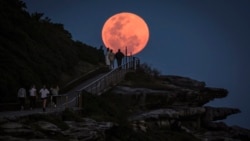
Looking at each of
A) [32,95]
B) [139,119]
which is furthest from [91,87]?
[32,95]

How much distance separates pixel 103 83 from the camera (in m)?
29.7

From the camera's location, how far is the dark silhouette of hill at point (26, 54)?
22172 mm

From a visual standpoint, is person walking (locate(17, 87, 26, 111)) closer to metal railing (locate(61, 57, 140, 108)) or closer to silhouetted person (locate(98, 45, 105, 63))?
metal railing (locate(61, 57, 140, 108))

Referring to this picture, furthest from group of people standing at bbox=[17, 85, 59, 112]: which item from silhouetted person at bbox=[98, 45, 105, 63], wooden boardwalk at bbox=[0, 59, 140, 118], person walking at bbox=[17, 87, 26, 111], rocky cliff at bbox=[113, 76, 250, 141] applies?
silhouetted person at bbox=[98, 45, 105, 63]

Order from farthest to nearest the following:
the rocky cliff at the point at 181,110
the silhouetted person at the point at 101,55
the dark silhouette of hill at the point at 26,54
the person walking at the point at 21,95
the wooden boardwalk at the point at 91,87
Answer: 1. the silhouetted person at the point at 101,55
2. the rocky cliff at the point at 181,110
3. the wooden boardwalk at the point at 91,87
4. the dark silhouette of hill at the point at 26,54
5. the person walking at the point at 21,95

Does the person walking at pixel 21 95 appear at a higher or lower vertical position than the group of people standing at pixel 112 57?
lower

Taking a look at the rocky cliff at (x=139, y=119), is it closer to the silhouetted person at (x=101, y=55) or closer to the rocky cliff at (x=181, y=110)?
the rocky cliff at (x=181, y=110)

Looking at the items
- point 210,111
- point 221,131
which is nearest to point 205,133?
point 221,131

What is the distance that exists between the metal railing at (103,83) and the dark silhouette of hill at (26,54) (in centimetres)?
242

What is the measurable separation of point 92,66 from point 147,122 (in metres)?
13.7

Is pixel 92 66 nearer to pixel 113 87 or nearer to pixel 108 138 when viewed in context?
pixel 113 87

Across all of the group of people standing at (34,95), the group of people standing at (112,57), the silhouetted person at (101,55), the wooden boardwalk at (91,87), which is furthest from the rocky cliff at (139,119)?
the silhouetted person at (101,55)

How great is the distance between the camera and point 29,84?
2336cm

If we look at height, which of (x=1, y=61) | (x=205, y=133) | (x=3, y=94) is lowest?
(x=205, y=133)
